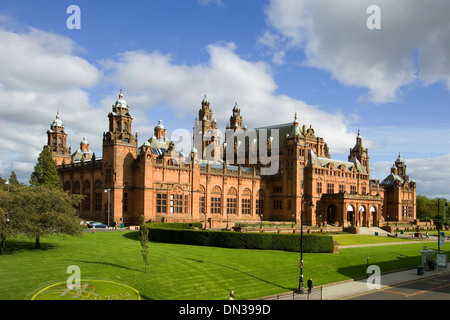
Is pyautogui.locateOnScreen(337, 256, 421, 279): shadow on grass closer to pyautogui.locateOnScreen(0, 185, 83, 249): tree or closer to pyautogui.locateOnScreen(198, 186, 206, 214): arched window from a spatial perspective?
pyautogui.locateOnScreen(0, 185, 83, 249): tree

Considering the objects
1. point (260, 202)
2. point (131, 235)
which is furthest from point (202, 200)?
point (131, 235)

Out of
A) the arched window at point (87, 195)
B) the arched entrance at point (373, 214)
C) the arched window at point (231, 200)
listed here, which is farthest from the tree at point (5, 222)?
the arched entrance at point (373, 214)

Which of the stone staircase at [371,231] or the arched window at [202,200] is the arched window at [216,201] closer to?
the arched window at [202,200]

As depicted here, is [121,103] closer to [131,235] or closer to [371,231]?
[131,235]

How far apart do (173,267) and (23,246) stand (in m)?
16.3

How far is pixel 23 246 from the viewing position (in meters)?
41.6

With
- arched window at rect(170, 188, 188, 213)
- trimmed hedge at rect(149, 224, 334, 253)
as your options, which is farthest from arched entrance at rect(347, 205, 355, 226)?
trimmed hedge at rect(149, 224, 334, 253)

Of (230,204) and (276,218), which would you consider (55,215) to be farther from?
(276,218)

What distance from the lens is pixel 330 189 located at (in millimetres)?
98438

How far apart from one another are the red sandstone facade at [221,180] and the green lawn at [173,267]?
1869 cm

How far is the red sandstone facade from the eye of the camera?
2753 inches

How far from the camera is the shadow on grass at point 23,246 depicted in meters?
39.5
